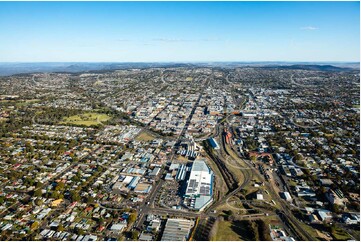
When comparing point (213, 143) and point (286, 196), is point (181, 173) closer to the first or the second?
point (213, 143)

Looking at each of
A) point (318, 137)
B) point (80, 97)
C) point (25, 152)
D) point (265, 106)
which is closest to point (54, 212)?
point (25, 152)

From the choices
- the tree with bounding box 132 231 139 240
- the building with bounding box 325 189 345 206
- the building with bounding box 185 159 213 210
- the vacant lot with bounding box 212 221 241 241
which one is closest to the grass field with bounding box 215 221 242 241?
the vacant lot with bounding box 212 221 241 241

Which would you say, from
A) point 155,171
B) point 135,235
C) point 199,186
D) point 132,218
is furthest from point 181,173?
point 135,235

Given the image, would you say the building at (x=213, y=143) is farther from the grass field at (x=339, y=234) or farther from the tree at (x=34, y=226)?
the tree at (x=34, y=226)

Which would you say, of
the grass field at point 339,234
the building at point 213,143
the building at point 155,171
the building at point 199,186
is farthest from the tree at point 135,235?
the building at point 213,143

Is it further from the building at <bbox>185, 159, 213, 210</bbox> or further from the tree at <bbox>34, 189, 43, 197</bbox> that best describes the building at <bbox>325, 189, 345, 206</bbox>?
the tree at <bbox>34, 189, 43, 197</bbox>

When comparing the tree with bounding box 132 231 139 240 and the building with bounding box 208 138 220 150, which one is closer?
the tree with bounding box 132 231 139 240
